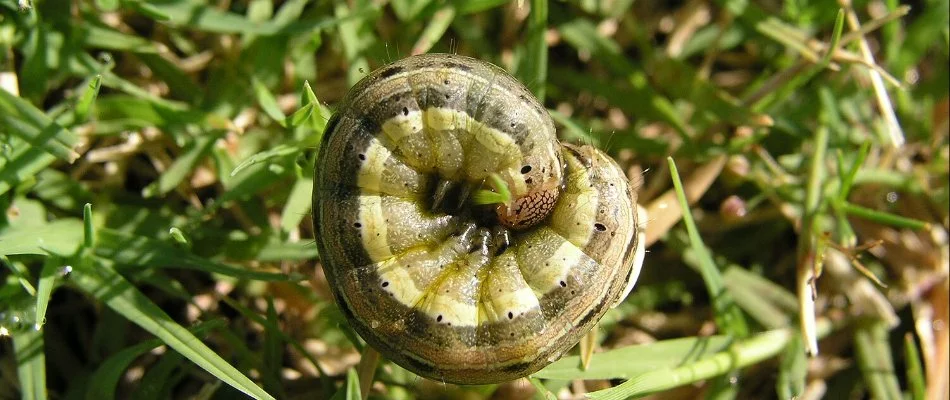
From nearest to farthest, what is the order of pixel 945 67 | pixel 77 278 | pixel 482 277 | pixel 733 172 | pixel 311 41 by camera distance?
pixel 482 277, pixel 77 278, pixel 311 41, pixel 733 172, pixel 945 67

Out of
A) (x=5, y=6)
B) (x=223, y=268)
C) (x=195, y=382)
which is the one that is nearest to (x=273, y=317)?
(x=223, y=268)

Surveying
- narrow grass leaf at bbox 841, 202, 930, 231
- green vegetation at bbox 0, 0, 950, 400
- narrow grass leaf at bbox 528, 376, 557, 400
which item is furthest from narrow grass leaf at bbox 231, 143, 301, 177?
narrow grass leaf at bbox 841, 202, 930, 231

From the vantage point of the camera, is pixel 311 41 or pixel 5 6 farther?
pixel 311 41

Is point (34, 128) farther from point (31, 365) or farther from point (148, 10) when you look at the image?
point (31, 365)

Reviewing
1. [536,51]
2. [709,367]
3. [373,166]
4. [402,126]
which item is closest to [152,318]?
[373,166]

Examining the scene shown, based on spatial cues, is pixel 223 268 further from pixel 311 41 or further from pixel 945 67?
pixel 945 67

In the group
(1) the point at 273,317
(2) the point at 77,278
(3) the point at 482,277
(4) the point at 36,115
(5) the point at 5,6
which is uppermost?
(5) the point at 5,6

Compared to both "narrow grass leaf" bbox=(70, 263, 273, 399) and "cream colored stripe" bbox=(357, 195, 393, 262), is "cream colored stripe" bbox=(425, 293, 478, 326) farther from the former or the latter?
"narrow grass leaf" bbox=(70, 263, 273, 399)

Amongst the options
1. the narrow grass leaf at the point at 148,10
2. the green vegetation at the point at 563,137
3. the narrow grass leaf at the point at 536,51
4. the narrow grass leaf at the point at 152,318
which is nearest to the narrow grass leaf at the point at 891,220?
the green vegetation at the point at 563,137
